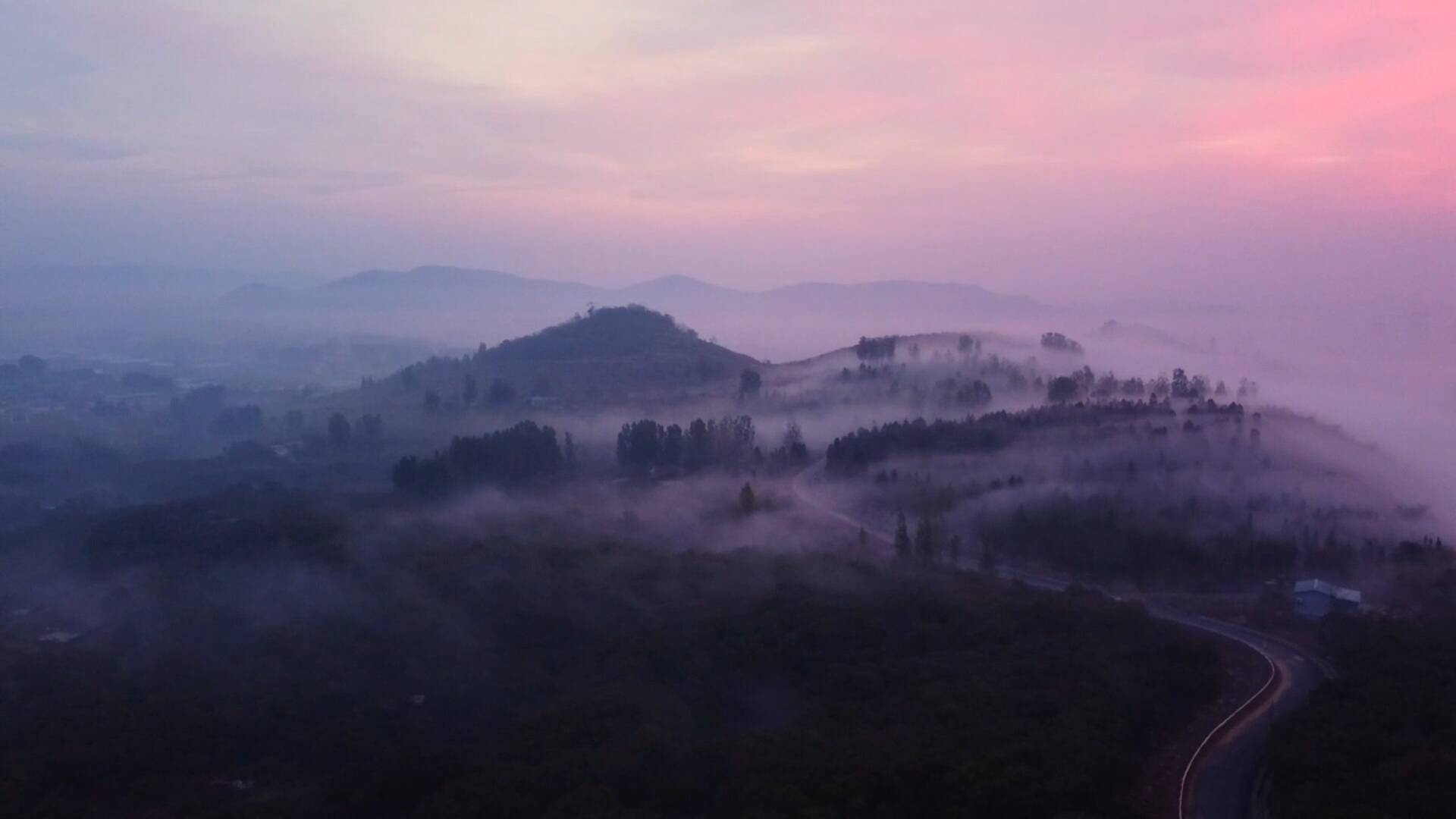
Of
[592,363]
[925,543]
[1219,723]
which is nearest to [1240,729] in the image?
[1219,723]

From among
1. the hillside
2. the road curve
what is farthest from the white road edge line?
the hillside

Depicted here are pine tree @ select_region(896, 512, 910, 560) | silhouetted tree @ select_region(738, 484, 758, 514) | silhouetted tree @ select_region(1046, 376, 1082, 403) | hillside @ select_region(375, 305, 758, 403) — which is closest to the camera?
pine tree @ select_region(896, 512, 910, 560)

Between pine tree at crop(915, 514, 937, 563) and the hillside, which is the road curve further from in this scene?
the hillside

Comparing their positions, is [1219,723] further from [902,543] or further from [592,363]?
[592,363]

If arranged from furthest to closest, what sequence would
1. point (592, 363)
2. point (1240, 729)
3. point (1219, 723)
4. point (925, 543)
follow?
point (592, 363) < point (925, 543) < point (1219, 723) < point (1240, 729)

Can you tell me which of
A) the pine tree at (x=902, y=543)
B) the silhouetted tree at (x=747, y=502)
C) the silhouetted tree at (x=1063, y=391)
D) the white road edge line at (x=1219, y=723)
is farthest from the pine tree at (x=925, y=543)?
the silhouetted tree at (x=1063, y=391)

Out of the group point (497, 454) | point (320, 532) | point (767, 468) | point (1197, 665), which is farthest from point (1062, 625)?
point (497, 454)

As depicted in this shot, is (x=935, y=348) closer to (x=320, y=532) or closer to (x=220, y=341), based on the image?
(x=320, y=532)
